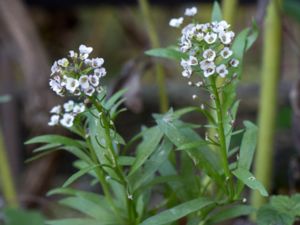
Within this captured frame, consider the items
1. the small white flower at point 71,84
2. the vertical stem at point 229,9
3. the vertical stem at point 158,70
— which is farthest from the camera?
the vertical stem at point 158,70

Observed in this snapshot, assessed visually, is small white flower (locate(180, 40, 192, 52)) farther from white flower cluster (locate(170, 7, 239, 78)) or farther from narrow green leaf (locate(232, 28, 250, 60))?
narrow green leaf (locate(232, 28, 250, 60))

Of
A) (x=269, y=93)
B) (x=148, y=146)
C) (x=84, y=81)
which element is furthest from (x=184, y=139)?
(x=269, y=93)

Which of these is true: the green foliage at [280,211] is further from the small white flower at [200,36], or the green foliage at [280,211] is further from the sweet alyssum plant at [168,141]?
the small white flower at [200,36]

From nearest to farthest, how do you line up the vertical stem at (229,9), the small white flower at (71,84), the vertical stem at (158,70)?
the small white flower at (71,84)
the vertical stem at (229,9)
the vertical stem at (158,70)

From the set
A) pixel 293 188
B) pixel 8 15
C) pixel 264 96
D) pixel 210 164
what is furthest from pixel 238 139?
pixel 210 164

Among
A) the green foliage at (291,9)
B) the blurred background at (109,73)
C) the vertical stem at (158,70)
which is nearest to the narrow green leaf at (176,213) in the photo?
the blurred background at (109,73)

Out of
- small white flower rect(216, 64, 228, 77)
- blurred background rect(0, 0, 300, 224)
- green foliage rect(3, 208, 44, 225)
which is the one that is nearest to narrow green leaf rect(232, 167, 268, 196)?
small white flower rect(216, 64, 228, 77)
